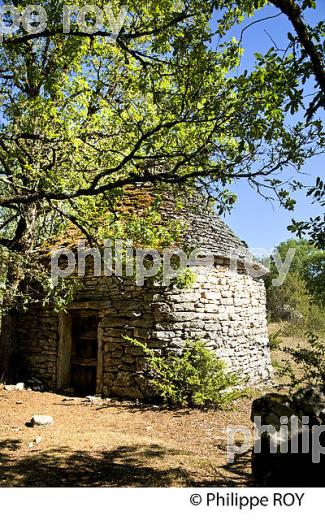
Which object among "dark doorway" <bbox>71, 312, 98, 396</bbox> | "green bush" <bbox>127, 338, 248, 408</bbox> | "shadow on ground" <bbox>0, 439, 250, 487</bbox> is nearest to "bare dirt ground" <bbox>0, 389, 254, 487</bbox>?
"shadow on ground" <bbox>0, 439, 250, 487</bbox>

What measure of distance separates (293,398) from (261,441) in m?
0.56

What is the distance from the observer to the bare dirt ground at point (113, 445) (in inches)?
176

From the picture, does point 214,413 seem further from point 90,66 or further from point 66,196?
point 90,66

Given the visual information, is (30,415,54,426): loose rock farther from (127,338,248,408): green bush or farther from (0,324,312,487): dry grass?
(127,338,248,408): green bush

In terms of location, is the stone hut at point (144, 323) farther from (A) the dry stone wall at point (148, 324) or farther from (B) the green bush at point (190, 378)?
(B) the green bush at point (190, 378)

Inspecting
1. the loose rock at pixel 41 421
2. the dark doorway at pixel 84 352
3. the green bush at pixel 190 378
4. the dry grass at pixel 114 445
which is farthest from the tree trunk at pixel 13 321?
the green bush at pixel 190 378

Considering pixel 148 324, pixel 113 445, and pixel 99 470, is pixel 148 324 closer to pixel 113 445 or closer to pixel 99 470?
pixel 113 445

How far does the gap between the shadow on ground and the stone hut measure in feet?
11.1

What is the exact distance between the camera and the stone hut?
8.85 metres

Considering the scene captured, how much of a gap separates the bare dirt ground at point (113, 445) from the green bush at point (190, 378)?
303mm

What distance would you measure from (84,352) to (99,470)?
546cm

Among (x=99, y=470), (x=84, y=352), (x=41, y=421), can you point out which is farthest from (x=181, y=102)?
(x=84, y=352)

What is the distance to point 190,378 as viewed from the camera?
8148 millimetres

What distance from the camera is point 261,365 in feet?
36.1
